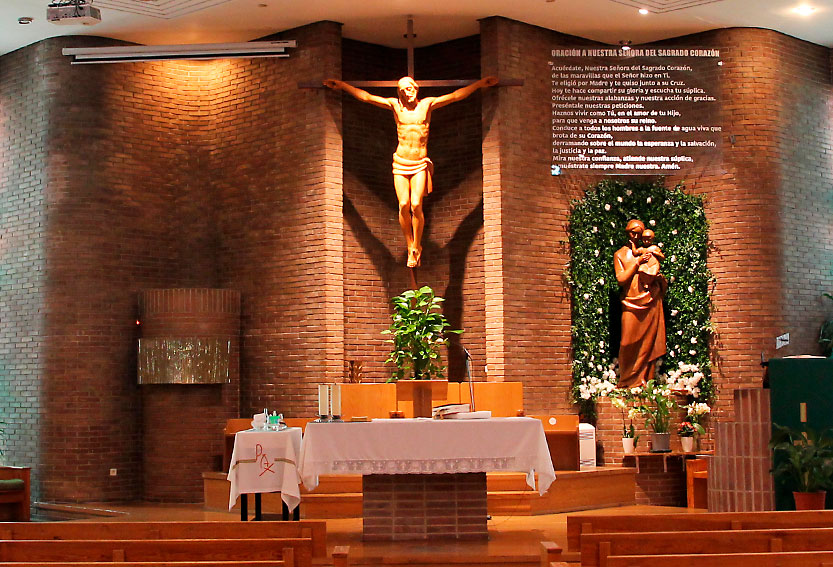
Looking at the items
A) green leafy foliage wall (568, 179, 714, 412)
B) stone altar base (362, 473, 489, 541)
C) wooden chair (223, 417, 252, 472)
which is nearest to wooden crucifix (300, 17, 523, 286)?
green leafy foliage wall (568, 179, 714, 412)

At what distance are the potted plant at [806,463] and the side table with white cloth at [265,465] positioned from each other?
3.56 m

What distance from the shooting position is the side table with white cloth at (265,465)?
25.4 ft

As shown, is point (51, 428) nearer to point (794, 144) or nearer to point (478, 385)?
point (478, 385)

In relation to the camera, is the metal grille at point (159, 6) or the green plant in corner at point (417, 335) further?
the metal grille at point (159, 6)

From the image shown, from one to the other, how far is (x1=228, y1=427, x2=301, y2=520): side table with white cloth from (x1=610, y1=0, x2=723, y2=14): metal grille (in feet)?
19.9

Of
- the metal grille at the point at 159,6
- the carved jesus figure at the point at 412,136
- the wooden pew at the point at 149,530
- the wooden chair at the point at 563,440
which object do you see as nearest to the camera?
the wooden pew at the point at 149,530

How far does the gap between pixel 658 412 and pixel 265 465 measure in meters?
4.97

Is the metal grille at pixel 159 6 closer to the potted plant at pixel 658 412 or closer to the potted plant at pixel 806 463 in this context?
the potted plant at pixel 658 412

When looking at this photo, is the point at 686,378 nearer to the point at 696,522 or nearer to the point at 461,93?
the point at 461,93

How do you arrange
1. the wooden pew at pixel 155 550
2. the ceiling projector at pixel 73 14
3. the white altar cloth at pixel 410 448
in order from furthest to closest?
the ceiling projector at pixel 73 14, the white altar cloth at pixel 410 448, the wooden pew at pixel 155 550

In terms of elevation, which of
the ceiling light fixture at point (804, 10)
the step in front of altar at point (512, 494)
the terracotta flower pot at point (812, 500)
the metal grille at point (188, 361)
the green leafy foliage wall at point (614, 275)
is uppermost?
the ceiling light fixture at point (804, 10)

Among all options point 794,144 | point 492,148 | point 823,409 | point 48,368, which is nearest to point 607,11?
point 492,148

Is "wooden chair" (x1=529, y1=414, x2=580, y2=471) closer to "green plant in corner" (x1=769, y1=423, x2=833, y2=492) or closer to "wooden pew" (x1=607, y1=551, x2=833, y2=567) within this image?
"green plant in corner" (x1=769, y1=423, x2=833, y2=492)

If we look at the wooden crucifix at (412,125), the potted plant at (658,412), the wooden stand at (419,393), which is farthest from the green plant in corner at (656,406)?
the wooden stand at (419,393)
